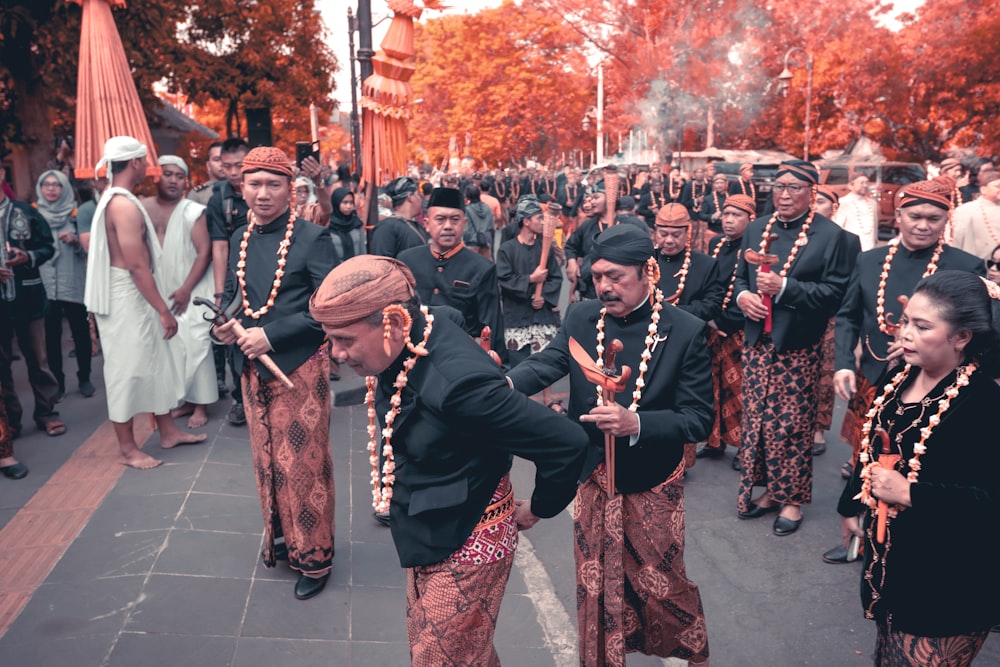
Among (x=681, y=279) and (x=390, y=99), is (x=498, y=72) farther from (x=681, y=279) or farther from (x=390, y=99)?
(x=390, y=99)

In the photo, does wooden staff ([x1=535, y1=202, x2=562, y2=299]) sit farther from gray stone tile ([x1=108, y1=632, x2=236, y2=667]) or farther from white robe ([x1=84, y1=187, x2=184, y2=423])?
gray stone tile ([x1=108, y1=632, x2=236, y2=667])

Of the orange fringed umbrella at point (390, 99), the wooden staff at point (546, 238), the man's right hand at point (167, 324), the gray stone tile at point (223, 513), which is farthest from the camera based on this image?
the wooden staff at point (546, 238)

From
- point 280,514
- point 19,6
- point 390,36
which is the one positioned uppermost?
point 19,6

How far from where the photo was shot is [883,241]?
1980cm

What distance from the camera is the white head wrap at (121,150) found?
5434 mm

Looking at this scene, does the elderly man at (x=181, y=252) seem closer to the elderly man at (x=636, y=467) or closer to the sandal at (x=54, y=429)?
the sandal at (x=54, y=429)

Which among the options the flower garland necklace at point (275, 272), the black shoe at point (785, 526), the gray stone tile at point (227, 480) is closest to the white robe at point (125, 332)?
the gray stone tile at point (227, 480)

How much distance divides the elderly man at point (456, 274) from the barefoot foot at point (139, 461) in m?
2.45

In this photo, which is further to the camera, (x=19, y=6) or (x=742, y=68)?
(x=742, y=68)

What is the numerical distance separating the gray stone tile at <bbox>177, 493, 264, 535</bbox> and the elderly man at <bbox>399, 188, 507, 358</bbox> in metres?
1.80

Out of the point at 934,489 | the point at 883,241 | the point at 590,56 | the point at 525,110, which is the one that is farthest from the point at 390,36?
the point at 590,56

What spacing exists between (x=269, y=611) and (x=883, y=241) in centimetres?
1942

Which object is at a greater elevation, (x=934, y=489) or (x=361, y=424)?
(x=934, y=489)

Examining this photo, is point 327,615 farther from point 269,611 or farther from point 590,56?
point 590,56
